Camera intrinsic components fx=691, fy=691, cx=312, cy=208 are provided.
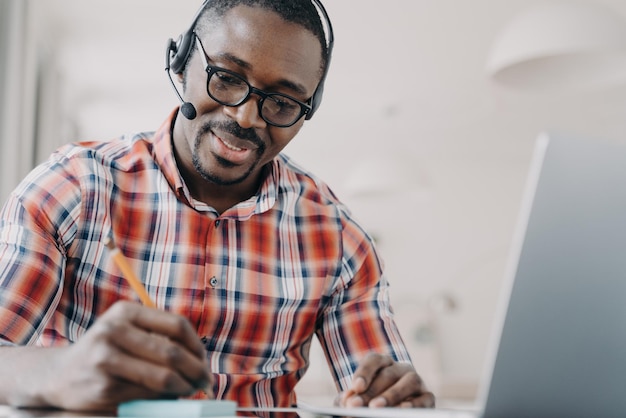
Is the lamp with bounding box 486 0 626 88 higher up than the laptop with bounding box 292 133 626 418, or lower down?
higher up

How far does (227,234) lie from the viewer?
3.76 feet

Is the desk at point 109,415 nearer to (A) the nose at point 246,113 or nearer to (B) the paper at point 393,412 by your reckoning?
(B) the paper at point 393,412

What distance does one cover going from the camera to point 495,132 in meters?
6.15

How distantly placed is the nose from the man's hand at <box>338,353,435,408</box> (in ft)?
1.44

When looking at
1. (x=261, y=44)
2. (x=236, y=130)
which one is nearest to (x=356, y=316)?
(x=236, y=130)

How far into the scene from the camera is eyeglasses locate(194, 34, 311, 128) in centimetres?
111

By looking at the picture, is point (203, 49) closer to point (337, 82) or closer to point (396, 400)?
point (396, 400)

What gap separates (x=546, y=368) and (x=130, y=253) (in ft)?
2.25

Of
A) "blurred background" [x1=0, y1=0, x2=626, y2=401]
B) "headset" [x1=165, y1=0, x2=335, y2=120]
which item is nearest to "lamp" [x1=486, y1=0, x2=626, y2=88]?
"blurred background" [x1=0, y1=0, x2=626, y2=401]

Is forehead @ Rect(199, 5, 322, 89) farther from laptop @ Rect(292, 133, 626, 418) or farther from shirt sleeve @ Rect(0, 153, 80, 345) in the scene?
laptop @ Rect(292, 133, 626, 418)

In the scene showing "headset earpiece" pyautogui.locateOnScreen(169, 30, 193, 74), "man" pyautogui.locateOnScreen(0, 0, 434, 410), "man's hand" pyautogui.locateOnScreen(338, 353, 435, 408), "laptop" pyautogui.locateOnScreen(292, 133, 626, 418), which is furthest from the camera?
"headset earpiece" pyautogui.locateOnScreen(169, 30, 193, 74)

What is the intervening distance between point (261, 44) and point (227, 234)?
31 cm

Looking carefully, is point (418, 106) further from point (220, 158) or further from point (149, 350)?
point (149, 350)

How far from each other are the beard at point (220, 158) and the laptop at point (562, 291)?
0.60 m
